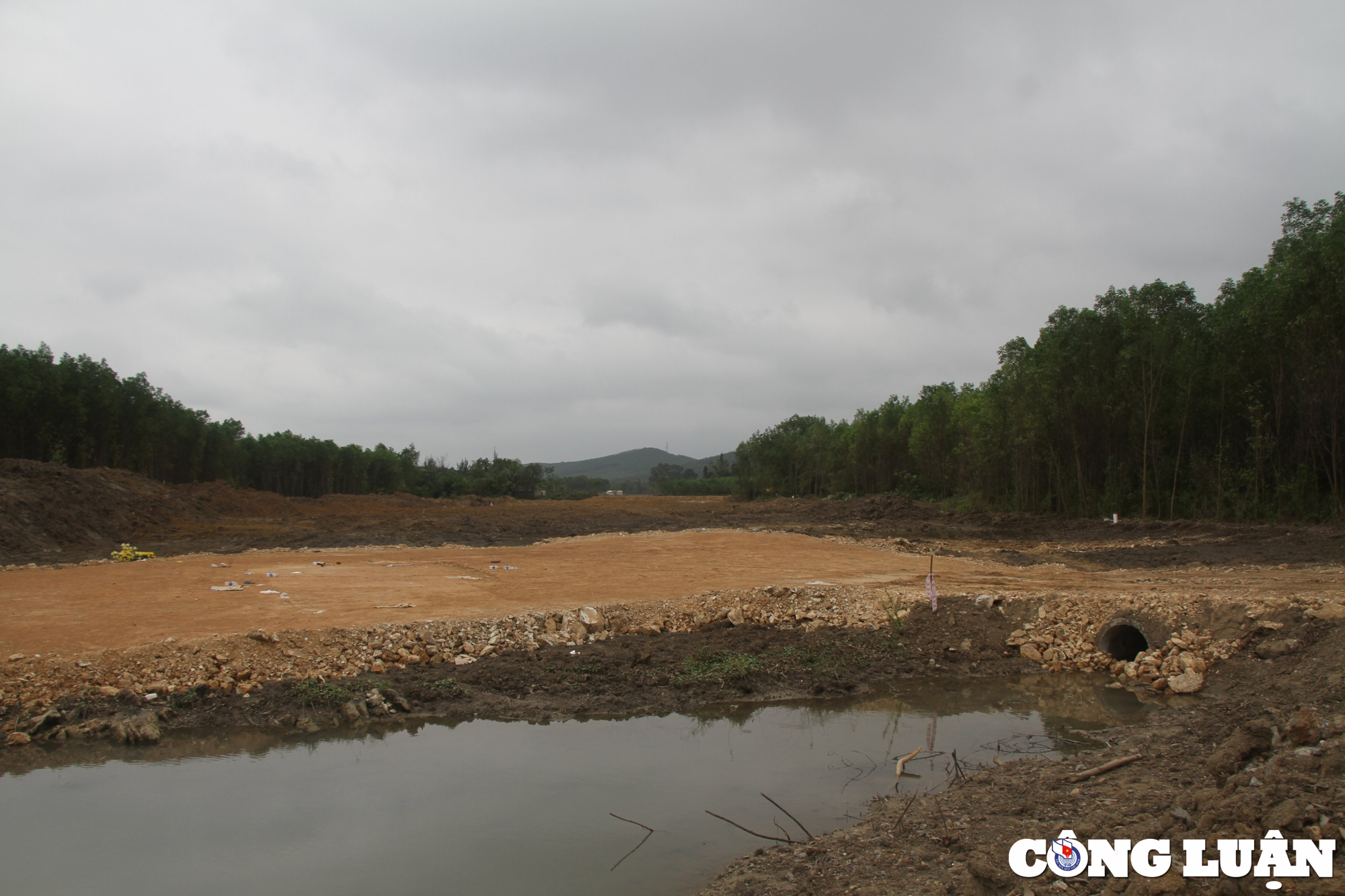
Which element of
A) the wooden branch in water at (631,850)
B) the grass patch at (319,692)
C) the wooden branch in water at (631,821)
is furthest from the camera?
the grass patch at (319,692)

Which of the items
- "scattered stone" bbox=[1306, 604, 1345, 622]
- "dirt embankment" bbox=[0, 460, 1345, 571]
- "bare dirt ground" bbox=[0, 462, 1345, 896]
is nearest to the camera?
"bare dirt ground" bbox=[0, 462, 1345, 896]

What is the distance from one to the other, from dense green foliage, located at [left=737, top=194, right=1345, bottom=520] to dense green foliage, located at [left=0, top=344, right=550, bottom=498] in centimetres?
5466

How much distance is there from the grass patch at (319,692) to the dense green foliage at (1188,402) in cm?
2797

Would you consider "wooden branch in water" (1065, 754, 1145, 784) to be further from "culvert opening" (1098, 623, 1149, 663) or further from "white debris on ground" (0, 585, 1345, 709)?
"culvert opening" (1098, 623, 1149, 663)

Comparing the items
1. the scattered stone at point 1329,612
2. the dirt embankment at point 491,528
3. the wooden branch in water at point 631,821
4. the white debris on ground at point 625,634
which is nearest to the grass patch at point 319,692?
the white debris on ground at point 625,634

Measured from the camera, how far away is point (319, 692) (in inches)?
362

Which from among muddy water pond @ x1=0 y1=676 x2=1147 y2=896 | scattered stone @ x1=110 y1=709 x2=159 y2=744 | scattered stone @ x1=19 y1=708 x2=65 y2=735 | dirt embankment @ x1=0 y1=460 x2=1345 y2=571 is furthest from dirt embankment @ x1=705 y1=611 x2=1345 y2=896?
dirt embankment @ x1=0 y1=460 x2=1345 y2=571

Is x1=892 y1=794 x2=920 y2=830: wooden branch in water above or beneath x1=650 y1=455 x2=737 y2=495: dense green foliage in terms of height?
beneath

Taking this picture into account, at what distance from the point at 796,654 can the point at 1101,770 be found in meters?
5.82

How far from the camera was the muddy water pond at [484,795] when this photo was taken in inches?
216

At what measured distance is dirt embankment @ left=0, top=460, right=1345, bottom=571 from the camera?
2211cm

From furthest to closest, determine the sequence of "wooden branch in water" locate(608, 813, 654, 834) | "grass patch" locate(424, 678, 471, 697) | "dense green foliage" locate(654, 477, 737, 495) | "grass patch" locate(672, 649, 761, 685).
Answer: "dense green foliage" locate(654, 477, 737, 495) → "grass patch" locate(672, 649, 761, 685) → "grass patch" locate(424, 678, 471, 697) → "wooden branch in water" locate(608, 813, 654, 834)

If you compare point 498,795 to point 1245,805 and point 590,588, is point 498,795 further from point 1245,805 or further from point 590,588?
point 590,588

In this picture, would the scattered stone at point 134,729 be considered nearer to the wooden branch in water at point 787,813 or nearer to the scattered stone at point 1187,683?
the wooden branch in water at point 787,813
